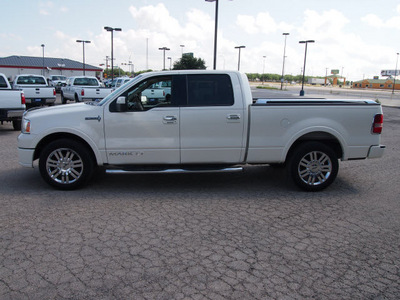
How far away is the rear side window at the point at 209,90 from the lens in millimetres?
5980

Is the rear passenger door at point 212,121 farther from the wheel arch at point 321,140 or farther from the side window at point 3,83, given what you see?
the side window at point 3,83

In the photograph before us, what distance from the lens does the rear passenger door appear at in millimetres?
5914

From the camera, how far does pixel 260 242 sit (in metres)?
4.21

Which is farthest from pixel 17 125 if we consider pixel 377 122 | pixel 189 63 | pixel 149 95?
pixel 189 63

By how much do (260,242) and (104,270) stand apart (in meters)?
1.74

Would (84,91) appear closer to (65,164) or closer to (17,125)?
(17,125)

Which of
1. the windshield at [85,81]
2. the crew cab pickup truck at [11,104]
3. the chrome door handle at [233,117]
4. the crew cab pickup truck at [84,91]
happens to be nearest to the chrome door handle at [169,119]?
the chrome door handle at [233,117]

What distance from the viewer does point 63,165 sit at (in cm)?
599

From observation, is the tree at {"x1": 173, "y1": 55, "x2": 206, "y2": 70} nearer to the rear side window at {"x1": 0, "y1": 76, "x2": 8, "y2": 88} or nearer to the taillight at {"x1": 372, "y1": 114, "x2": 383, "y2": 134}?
the rear side window at {"x1": 0, "y1": 76, "x2": 8, "y2": 88}

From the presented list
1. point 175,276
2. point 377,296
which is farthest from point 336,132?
point 175,276

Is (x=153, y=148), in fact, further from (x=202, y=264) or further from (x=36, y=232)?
(x=202, y=264)

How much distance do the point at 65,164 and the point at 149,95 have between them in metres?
1.77

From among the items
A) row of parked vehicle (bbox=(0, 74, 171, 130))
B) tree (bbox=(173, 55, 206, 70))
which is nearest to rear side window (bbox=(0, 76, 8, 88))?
row of parked vehicle (bbox=(0, 74, 171, 130))

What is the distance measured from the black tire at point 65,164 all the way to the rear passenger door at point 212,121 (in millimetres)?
1590
